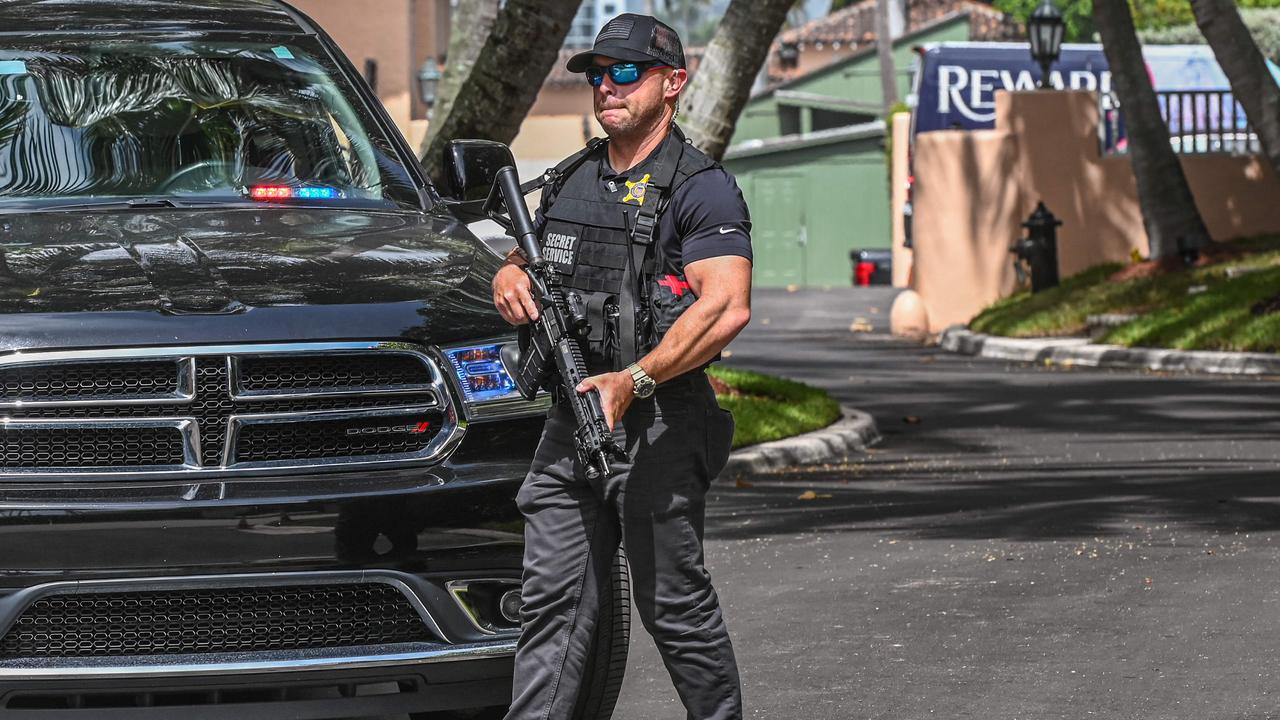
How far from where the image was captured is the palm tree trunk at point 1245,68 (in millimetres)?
22391

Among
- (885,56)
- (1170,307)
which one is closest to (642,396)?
(1170,307)

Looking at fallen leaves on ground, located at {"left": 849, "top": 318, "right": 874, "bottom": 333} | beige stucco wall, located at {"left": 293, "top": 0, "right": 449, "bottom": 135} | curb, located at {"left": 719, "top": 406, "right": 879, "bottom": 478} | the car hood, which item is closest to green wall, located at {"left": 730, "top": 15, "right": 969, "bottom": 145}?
beige stucco wall, located at {"left": 293, "top": 0, "right": 449, "bottom": 135}

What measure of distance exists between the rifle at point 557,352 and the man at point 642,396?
0.04m

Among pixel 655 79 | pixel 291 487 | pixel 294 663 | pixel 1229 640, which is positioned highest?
pixel 655 79

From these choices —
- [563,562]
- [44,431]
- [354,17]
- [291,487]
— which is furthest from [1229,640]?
[354,17]

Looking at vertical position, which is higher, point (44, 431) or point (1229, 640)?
point (44, 431)

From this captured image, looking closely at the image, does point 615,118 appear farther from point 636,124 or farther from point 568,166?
point 568,166

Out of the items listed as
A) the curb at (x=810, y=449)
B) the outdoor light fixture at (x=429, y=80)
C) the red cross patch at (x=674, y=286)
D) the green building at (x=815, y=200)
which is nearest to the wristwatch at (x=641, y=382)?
the red cross patch at (x=674, y=286)

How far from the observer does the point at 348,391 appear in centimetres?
513

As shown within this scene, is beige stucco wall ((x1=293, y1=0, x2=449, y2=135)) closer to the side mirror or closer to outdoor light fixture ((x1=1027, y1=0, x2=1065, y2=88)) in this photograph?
outdoor light fixture ((x1=1027, y1=0, x2=1065, y2=88))

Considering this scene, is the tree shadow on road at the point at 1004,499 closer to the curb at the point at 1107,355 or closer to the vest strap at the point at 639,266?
the vest strap at the point at 639,266

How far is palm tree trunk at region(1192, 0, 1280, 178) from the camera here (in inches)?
882

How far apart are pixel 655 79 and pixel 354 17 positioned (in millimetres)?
32154

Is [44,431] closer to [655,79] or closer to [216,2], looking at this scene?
[655,79]
